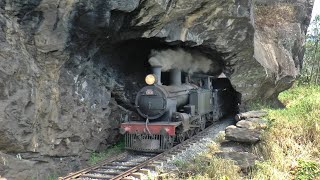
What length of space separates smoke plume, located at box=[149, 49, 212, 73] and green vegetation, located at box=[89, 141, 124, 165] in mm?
3223

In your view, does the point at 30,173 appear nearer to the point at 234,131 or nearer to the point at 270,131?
the point at 234,131

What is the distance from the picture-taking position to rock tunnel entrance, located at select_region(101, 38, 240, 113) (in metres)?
13.2

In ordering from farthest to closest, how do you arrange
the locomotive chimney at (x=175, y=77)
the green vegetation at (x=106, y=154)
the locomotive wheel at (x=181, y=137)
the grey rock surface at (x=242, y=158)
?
the locomotive chimney at (x=175, y=77)
the locomotive wheel at (x=181, y=137)
the green vegetation at (x=106, y=154)
the grey rock surface at (x=242, y=158)

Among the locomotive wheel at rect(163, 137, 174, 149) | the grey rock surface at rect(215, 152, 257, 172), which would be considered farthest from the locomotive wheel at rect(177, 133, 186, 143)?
the grey rock surface at rect(215, 152, 257, 172)

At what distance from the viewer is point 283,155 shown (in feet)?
28.1

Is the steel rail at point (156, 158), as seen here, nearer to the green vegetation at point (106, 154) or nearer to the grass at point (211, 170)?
the grass at point (211, 170)

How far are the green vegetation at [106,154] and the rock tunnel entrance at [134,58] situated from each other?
6.15 ft

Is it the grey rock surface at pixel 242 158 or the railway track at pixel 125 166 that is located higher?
the grey rock surface at pixel 242 158

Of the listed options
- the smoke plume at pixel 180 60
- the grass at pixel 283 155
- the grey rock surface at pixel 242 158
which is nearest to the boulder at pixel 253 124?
the grass at pixel 283 155

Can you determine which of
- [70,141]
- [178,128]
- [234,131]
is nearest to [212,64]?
[178,128]

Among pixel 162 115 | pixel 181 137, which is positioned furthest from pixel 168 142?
pixel 181 137

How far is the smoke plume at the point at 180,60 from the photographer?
13.8 m

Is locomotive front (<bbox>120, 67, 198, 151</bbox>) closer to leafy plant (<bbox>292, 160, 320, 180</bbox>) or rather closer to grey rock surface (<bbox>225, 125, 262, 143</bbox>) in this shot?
grey rock surface (<bbox>225, 125, 262, 143</bbox>)

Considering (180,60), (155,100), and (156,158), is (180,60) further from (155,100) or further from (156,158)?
(156,158)
